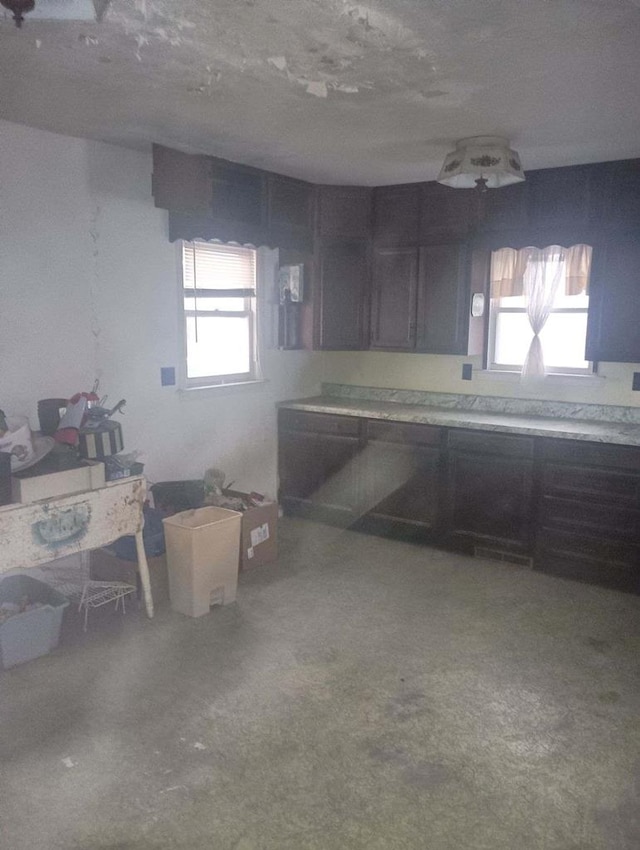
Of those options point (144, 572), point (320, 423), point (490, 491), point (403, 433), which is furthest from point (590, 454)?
point (144, 572)

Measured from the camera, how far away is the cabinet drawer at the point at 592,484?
3.76 meters

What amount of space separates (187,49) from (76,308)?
1704 mm

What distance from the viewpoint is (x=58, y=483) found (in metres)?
2.98

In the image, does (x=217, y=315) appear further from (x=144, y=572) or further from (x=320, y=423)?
(x=144, y=572)

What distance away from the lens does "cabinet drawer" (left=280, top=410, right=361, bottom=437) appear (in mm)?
4773

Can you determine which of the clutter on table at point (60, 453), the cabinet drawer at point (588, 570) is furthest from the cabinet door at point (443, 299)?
the clutter on table at point (60, 453)

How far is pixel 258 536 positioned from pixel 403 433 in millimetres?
1212

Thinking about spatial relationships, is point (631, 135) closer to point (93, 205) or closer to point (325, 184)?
point (325, 184)

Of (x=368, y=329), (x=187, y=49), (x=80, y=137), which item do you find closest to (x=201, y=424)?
(x=368, y=329)

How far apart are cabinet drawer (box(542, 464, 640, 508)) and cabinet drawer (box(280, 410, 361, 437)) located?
1.38 meters

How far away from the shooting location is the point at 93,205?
3.63 metres

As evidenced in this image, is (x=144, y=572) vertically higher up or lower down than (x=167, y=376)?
lower down

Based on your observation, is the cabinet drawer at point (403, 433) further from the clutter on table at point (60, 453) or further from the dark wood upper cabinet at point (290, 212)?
the clutter on table at point (60, 453)

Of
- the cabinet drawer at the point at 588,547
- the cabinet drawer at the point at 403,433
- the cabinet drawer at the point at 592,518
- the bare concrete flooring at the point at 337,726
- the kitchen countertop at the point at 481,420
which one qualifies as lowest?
the bare concrete flooring at the point at 337,726
